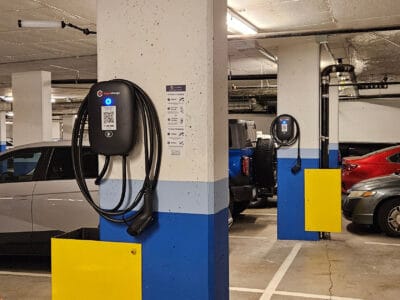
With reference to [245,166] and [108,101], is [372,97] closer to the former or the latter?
[245,166]

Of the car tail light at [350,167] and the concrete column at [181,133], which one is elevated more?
the concrete column at [181,133]

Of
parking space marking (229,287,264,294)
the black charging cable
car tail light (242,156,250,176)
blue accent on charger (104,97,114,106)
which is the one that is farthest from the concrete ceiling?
parking space marking (229,287,264,294)

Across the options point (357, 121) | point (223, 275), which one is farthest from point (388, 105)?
point (223, 275)

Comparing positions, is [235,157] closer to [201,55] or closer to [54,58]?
[54,58]

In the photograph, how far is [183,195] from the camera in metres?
2.89

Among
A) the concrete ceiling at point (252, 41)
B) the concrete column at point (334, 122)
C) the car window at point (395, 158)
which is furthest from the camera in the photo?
the concrete column at point (334, 122)

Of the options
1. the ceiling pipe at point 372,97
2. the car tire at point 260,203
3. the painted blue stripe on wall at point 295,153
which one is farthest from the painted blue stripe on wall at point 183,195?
the ceiling pipe at point 372,97

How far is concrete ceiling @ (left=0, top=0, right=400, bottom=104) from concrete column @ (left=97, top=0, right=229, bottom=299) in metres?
2.60

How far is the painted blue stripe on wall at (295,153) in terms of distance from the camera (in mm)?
7254

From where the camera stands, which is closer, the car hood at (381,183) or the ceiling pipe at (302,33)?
the ceiling pipe at (302,33)

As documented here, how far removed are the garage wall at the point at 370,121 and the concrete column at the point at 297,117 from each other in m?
9.34

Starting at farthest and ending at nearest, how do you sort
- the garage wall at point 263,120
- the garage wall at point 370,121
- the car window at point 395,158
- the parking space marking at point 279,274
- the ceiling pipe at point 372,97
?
1. the garage wall at point 263,120
2. the garage wall at point 370,121
3. the ceiling pipe at point 372,97
4. the car window at point 395,158
5. the parking space marking at point 279,274

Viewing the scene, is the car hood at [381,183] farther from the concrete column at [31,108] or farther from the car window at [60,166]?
the concrete column at [31,108]

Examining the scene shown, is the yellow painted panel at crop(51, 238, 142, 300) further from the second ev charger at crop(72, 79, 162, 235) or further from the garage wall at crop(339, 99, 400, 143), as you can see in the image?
the garage wall at crop(339, 99, 400, 143)
